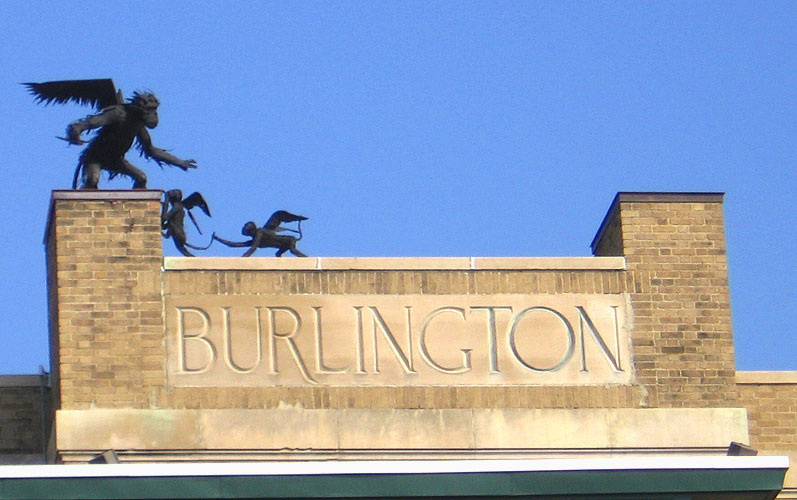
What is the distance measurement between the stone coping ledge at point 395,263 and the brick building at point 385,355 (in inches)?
0.9

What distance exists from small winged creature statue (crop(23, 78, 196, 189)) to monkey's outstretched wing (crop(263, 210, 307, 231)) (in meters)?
1.68

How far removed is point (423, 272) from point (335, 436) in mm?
2228

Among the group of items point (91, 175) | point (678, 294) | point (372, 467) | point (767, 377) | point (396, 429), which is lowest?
point (372, 467)

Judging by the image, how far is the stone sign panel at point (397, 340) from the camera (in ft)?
84.4

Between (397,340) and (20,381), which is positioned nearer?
(397,340)

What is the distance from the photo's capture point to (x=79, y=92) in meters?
27.4

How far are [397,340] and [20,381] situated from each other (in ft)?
14.7

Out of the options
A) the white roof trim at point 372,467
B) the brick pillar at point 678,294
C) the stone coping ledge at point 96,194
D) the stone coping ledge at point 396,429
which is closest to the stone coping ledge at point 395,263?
the brick pillar at point 678,294

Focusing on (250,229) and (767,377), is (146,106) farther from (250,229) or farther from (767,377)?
(767,377)

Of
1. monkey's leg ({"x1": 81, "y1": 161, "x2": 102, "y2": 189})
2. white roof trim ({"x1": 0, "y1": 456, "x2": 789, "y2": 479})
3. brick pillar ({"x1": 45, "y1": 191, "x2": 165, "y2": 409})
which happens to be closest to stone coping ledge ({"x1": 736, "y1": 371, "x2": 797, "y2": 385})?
white roof trim ({"x1": 0, "y1": 456, "x2": 789, "y2": 479})

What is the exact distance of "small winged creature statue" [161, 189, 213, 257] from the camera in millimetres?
27094

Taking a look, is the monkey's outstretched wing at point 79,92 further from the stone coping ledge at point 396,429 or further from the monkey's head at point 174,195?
the stone coping ledge at point 396,429

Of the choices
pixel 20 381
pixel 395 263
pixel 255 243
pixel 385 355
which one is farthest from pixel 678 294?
pixel 20 381

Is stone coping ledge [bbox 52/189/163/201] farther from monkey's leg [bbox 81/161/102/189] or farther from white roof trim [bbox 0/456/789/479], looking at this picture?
white roof trim [bbox 0/456/789/479]
